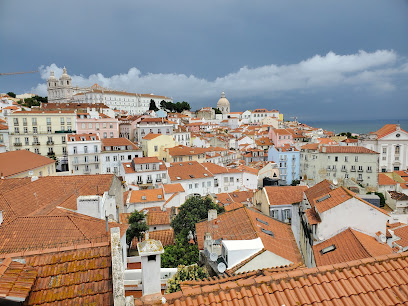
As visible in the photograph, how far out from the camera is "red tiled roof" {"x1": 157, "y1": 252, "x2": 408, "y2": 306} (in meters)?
4.43

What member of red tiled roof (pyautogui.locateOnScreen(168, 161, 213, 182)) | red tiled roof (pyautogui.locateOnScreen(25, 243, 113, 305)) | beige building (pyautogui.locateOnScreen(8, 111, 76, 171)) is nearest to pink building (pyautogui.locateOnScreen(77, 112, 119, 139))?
beige building (pyautogui.locateOnScreen(8, 111, 76, 171))

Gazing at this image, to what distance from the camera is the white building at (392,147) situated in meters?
60.2

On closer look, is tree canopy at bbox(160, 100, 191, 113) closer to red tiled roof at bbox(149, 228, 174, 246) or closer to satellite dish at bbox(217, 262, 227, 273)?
red tiled roof at bbox(149, 228, 174, 246)

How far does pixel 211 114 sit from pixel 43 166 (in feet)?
367

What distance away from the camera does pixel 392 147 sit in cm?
6059

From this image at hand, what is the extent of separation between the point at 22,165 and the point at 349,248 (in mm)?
33761

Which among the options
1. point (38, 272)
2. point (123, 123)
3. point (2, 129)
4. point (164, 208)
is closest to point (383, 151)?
point (164, 208)

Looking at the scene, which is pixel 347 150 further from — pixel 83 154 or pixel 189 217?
pixel 83 154

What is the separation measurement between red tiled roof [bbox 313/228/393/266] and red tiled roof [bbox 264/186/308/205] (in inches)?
268

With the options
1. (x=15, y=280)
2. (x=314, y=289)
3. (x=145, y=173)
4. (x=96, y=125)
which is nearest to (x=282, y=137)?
(x=145, y=173)

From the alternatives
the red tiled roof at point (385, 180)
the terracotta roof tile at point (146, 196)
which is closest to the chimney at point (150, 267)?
the terracotta roof tile at point (146, 196)

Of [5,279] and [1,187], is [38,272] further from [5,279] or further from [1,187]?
[1,187]

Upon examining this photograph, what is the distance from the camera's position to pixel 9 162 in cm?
3128

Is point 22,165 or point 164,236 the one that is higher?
point 22,165
